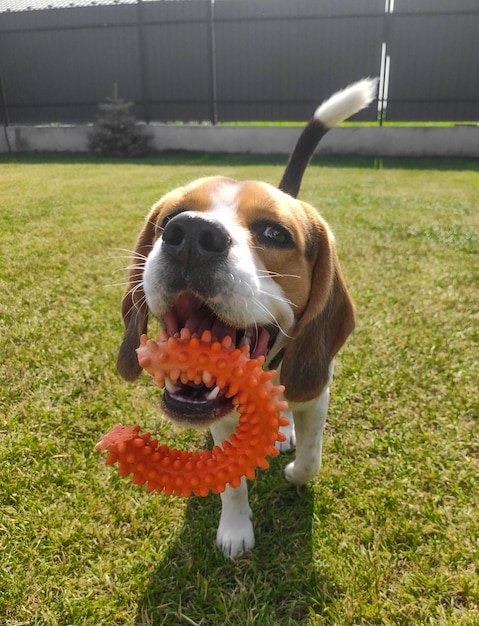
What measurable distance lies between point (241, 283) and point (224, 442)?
541 millimetres

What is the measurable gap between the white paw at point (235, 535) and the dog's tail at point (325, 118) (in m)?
2.22

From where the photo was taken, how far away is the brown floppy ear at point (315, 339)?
2.20m

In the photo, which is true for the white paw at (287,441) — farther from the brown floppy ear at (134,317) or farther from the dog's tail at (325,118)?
the dog's tail at (325,118)

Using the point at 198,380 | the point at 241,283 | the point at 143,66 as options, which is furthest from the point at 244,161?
the point at 198,380

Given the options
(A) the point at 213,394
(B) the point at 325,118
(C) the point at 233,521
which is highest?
(B) the point at 325,118

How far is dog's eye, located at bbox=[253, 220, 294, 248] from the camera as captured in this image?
2.09 meters

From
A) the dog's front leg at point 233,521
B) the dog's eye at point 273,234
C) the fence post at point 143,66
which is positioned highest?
the fence post at point 143,66

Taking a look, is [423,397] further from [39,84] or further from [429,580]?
[39,84]

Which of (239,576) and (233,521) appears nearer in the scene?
(239,576)

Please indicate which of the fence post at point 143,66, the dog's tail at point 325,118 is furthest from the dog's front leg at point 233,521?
the fence post at point 143,66

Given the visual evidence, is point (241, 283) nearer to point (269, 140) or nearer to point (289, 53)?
point (269, 140)

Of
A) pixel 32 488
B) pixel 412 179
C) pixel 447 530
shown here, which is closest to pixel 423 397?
pixel 447 530

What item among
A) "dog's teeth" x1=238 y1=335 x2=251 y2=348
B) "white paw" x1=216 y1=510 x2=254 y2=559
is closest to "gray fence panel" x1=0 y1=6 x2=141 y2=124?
"dog's teeth" x1=238 y1=335 x2=251 y2=348

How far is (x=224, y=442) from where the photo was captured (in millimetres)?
1752
